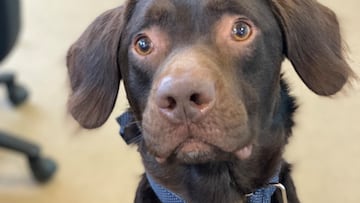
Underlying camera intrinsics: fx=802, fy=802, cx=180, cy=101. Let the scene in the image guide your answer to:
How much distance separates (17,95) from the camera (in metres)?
3.33

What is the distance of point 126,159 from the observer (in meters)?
3.05

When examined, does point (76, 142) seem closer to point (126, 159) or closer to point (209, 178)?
point (126, 159)

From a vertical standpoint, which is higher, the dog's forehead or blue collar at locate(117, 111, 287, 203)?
the dog's forehead

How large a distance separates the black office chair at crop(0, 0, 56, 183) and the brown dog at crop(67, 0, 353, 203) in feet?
1.75

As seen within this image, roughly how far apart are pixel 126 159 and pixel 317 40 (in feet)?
4.34

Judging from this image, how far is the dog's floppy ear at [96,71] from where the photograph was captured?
1.93 m

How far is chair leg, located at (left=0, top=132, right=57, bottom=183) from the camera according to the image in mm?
2957

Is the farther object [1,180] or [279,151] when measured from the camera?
[1,180]

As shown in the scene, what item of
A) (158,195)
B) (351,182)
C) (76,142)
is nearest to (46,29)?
(76,142)

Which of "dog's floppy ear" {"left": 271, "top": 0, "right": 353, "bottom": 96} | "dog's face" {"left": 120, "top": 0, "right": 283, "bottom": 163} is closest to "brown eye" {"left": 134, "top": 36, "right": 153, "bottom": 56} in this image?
"dog's face" {"left": 120, "top": 0, "right": 283, "bottom": 163}

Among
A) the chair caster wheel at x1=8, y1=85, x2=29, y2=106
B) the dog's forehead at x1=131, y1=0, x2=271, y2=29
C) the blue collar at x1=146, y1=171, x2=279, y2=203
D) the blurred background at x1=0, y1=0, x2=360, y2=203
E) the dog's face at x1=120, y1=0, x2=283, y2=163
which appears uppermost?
the dog's forehead at x1=131, y1=0, x2=271, y2=29

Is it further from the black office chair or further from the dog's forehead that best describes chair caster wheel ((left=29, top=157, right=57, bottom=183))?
the dog's forehead

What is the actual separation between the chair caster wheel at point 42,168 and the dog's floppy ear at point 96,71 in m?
1.01

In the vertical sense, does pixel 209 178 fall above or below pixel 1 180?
above
